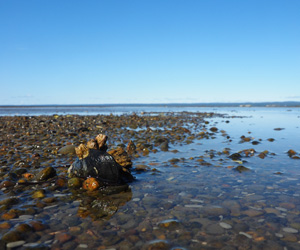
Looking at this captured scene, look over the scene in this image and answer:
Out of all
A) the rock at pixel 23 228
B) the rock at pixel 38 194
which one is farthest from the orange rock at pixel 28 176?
the rock at pixel 23 228

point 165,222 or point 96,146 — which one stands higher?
point 96,146

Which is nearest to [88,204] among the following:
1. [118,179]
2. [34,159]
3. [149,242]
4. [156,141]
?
[118,179]

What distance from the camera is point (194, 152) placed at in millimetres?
10172

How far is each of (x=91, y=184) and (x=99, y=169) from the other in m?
0.50

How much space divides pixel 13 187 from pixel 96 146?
2343mm

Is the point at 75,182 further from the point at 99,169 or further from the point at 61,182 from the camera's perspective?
the point at 99,169

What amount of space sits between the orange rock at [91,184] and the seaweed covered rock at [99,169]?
20 cm

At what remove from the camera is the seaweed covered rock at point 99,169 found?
6.21m

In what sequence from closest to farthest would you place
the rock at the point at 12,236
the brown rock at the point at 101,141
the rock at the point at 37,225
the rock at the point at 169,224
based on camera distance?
1. the rock at the point at 12,236
2. the rock at the point at 37,225
3. the rock at the point at 169,224
4. the brown rock at the point at 101,141

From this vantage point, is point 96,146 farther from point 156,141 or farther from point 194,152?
point 156,141

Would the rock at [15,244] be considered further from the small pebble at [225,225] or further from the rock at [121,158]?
the rock at [121,158]

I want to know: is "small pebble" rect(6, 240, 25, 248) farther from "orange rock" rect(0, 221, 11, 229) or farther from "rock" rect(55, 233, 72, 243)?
"orange rock" rect(0, 221, 11, 229)

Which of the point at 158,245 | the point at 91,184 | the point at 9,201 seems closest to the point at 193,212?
the point at 158,245

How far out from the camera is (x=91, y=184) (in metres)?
5.86
